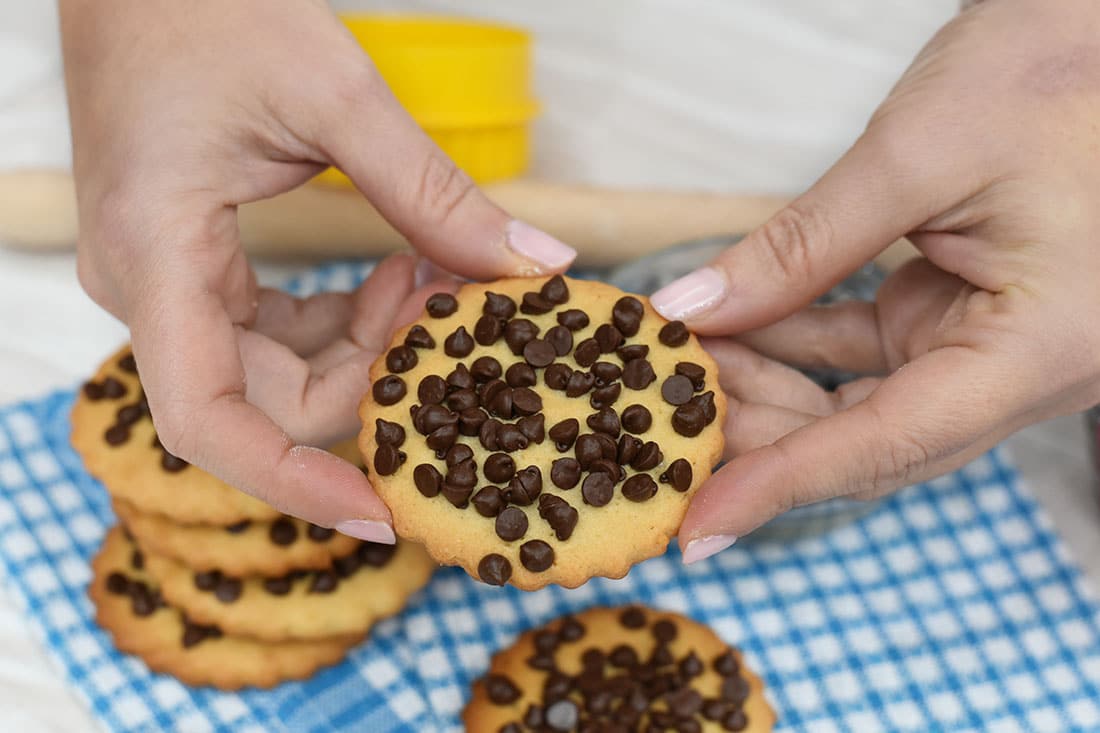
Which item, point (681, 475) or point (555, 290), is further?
point (555, 290)

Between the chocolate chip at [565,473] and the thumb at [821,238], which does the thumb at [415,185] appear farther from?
the chocolate chip at [565,473]

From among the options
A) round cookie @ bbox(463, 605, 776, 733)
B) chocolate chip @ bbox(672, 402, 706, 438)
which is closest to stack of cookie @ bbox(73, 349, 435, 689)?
round cookie @ bbox(463, 605, 776, 733)

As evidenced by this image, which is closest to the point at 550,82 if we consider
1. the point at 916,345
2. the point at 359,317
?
the point at 359,317

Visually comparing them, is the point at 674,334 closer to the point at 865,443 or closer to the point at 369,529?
the point at 865,443

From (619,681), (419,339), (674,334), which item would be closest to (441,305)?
(419,339)

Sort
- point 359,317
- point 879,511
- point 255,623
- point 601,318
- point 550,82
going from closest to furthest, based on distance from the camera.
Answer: point 601,318 < point 359,317 < point 255,623 < point 879,511 < point 550,82

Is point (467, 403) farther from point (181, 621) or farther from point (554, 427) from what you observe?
point (181, 621)
